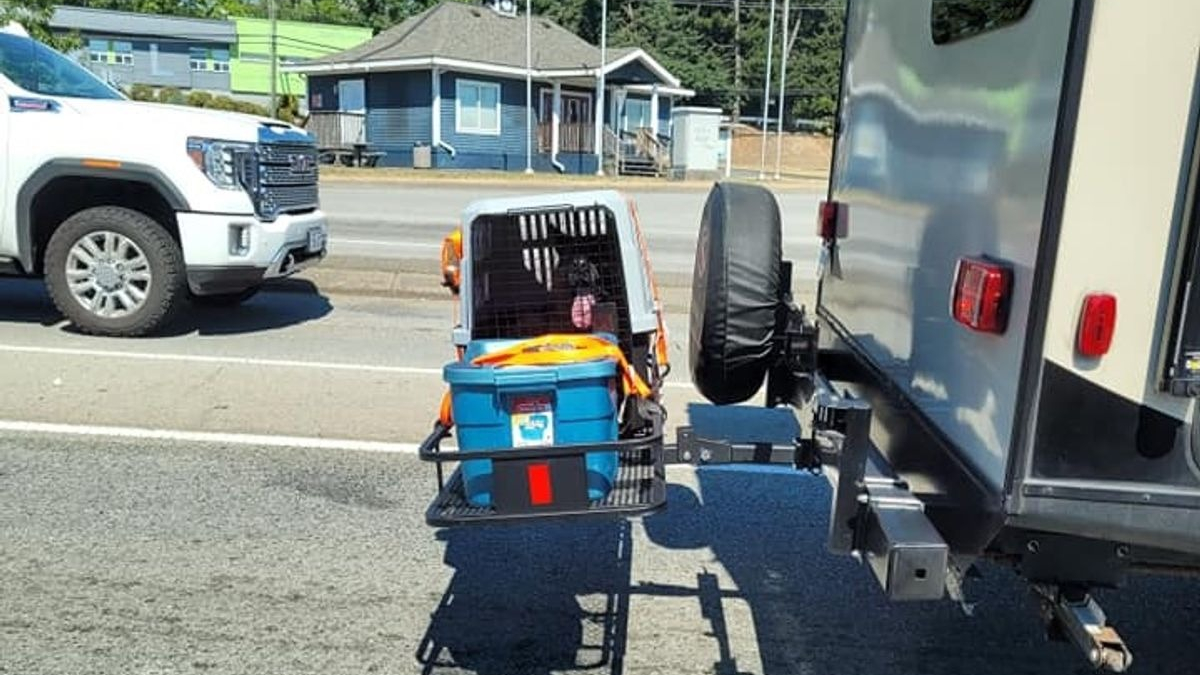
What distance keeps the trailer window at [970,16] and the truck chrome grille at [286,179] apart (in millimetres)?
6025

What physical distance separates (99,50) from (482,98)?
31862mm

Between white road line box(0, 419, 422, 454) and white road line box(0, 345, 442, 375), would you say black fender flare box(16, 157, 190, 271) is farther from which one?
white road line box(0, 419, 422, 454)

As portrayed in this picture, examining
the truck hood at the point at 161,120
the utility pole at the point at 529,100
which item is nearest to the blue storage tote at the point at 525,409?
the truck hood at the point at 161,120

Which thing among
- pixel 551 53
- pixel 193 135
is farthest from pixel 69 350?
pixel 551 53

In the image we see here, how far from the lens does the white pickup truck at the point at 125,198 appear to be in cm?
720

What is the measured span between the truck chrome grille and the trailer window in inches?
237

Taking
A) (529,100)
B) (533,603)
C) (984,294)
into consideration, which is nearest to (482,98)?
(529,100)

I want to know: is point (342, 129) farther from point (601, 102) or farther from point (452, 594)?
point (452, 594)

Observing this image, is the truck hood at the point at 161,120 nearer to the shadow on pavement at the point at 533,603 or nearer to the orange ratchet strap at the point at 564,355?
the shadow on pavement at the point at 533,603

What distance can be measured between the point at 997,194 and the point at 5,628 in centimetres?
345

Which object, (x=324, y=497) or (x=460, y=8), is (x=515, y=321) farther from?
(x=460, y=8)

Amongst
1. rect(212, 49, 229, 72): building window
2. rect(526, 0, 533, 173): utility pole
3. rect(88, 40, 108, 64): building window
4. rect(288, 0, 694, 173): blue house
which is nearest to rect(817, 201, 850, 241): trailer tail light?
rect(288, 0, 694, 173): blue house

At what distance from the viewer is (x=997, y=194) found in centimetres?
218

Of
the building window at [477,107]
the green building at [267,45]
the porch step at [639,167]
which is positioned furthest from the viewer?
the green building at [267,45]
